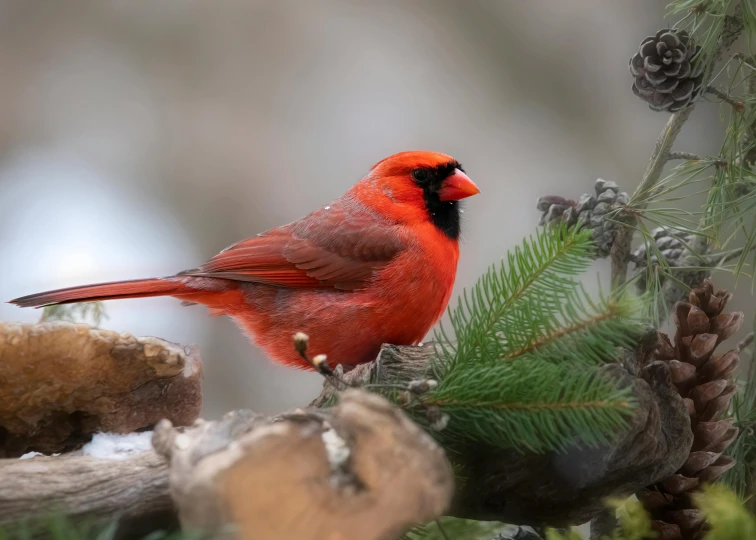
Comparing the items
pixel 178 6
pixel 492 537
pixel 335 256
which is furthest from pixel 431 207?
pixel 178 6

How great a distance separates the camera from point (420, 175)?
1.61 m

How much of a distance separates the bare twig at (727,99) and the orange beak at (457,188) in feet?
1.63

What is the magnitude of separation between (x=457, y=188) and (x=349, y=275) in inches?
12.1

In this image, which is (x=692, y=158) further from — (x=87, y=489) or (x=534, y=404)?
(x=87, y=489)

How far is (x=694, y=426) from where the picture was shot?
3.27 feet

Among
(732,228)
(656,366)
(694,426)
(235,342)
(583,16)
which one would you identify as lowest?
(235,342)

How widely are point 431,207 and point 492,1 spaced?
1.54 metres

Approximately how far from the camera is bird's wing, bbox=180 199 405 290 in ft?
4.80

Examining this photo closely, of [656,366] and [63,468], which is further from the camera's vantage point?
[656,366]

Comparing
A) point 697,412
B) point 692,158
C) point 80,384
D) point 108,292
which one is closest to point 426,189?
point 692,158

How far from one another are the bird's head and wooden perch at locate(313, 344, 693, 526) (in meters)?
0.64

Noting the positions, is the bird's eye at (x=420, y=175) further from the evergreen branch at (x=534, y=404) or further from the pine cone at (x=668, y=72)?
the evergreen branch at (x=534, y=404)

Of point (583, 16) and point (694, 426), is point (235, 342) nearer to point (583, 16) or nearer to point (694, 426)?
point (583, 16)

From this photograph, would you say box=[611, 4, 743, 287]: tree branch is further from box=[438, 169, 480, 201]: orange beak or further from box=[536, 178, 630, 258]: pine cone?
box=[438, 169, 480, 201]: orange beak
